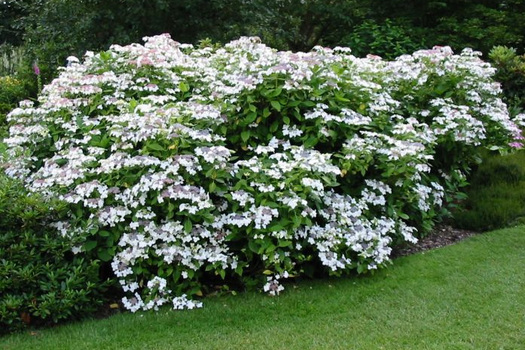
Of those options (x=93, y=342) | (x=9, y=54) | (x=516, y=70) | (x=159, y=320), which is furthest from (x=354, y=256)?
(x=9, y=54)

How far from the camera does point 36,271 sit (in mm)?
3217

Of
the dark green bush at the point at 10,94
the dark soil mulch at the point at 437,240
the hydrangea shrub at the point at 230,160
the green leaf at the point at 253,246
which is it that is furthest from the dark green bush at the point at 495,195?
the dark green bush at the point at 10,94

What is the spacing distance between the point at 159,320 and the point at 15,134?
81.6 inches

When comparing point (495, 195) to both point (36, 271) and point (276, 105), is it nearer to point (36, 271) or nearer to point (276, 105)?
point (276, 105)

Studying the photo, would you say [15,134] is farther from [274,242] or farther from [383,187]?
[383,187]

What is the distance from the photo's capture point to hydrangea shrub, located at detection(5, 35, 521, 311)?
11.5ft

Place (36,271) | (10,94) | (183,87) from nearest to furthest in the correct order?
(36,271) < (183,87) < (10,94)

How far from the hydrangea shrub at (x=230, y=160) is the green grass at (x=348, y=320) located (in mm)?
163

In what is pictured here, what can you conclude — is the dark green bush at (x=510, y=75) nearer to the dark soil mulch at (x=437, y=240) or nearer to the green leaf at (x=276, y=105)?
the dark soil mulch at (x=437, y=240)

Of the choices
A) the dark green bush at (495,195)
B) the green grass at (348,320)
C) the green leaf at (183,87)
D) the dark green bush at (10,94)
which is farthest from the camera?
the dark green bush at (10,94)

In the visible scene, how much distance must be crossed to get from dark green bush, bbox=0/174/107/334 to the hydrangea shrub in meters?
0.14

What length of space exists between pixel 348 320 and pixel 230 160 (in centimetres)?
146

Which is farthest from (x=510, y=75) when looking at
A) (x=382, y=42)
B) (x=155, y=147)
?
(x=155, y=147)

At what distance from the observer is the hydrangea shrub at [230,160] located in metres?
3.52
